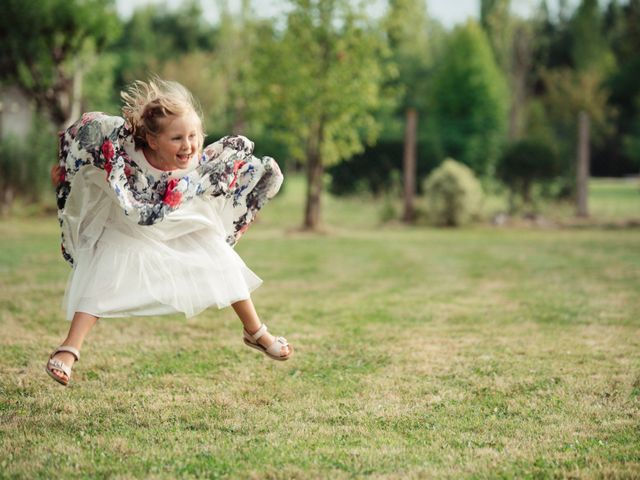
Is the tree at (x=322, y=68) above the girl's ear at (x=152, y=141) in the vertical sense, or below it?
above

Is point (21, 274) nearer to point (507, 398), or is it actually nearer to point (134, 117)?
point (134, 117)

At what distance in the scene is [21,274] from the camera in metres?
7.81

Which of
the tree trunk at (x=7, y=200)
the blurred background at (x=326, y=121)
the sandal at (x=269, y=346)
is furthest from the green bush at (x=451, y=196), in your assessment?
the sandal at (x=269, y=346)

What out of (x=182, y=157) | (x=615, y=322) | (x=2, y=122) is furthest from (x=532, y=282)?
(x=2, y=122)

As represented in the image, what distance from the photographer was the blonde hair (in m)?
3.61

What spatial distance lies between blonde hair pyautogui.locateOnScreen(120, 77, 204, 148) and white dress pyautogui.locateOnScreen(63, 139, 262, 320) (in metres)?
0.11

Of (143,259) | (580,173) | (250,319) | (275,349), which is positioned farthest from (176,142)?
(580,173)

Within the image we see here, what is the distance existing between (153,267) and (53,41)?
44.4 feet

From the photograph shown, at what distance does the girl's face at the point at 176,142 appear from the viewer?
11.9ft

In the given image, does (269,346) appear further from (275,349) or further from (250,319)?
(250,319)

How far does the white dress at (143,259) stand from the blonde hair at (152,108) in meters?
0.11

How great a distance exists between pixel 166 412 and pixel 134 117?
1.43m

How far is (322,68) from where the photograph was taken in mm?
13492

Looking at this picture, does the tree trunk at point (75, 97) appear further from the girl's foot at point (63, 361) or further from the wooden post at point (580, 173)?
the girl's foot at point (63, 361)
